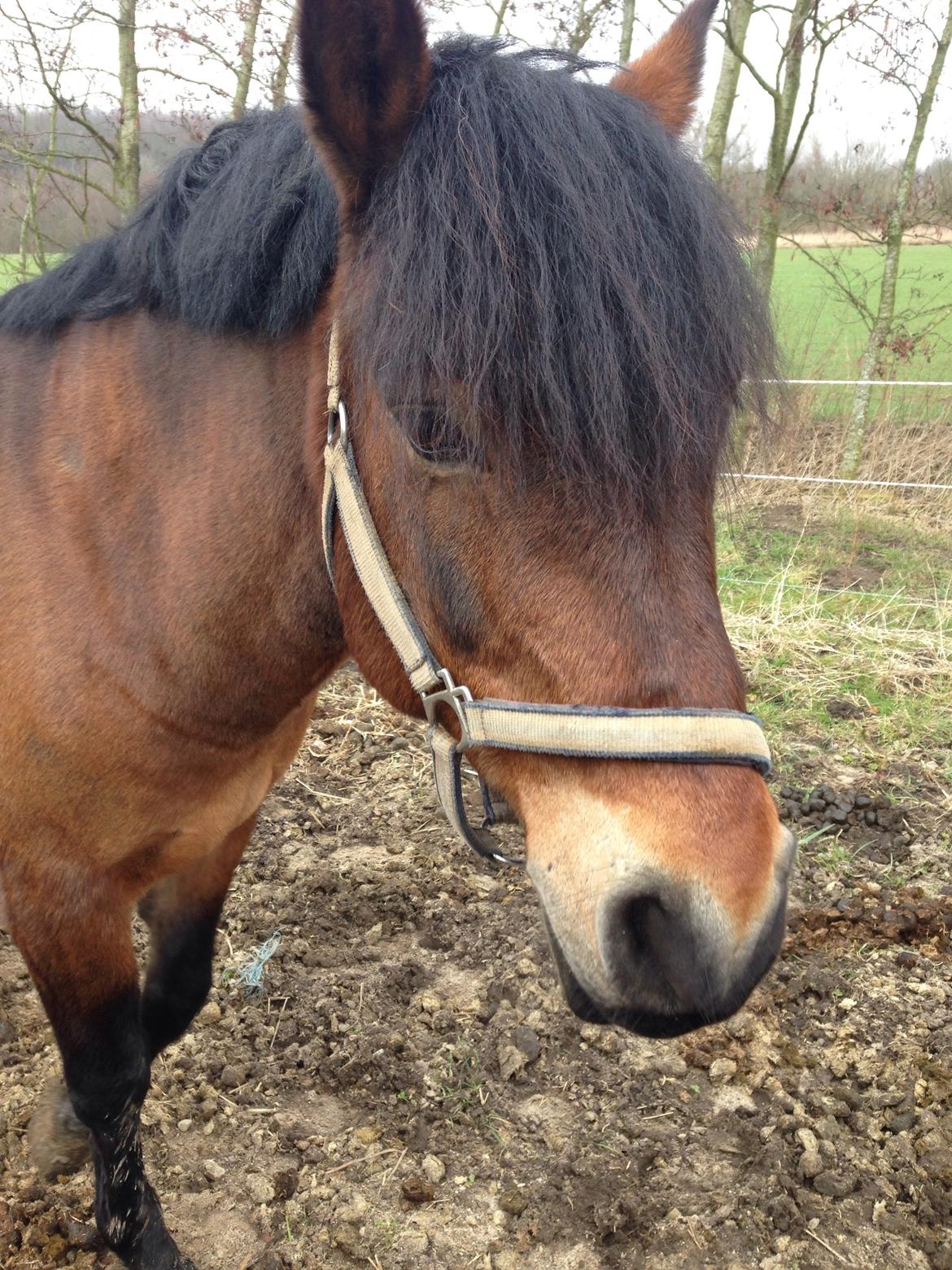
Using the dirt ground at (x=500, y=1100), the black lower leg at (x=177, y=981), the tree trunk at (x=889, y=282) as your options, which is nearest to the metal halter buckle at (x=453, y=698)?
the black lower leg at (x=177, y=981)

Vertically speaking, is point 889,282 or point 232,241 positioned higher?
point 889,282

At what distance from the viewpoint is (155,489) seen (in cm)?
169

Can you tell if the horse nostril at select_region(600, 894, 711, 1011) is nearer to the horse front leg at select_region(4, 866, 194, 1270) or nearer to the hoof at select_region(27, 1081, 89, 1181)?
the horse front leg at select_region(4, 866, 194, 1270)

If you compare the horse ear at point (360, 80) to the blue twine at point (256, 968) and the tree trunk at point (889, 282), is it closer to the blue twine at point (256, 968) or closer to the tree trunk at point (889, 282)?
the blue twine at point (256, 968)

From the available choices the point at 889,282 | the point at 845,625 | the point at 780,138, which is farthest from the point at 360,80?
the point at 889,282

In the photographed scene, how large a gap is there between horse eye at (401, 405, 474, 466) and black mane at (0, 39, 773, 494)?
0.01m

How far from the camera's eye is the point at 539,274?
1.23m

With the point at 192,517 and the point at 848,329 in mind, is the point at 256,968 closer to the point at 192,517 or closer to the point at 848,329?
the point at 192,517

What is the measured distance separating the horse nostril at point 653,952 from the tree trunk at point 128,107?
6.99m

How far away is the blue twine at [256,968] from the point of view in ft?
8.79

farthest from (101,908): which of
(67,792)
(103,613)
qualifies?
(103,613)

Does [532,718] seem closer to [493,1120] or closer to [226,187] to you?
[226,187]

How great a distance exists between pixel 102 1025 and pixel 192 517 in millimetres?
1097

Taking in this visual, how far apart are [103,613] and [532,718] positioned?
94 centimetres
